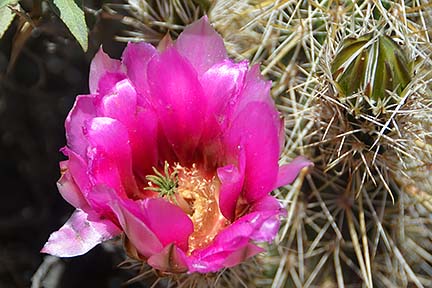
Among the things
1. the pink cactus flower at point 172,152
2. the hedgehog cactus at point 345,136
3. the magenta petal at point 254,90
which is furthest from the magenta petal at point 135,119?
the hedgehog cactus at point 345,136

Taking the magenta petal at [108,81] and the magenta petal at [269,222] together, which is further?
the magenta petal at [108,81]


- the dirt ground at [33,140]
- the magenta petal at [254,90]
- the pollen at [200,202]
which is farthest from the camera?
the dirt ground at [33,140]

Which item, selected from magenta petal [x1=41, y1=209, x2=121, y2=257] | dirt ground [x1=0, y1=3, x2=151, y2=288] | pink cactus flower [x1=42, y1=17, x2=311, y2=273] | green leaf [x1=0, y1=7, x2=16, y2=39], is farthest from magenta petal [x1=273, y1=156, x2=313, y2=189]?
dirt ground [x1=0, y1=3, x2=151, y2=288]

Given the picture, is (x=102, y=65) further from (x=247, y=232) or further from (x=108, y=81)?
(x=247, y=232)

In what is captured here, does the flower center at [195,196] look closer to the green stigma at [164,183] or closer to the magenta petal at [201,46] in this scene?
the green stigma at [164,183]

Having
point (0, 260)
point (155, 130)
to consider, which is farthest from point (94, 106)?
point (0, 260)

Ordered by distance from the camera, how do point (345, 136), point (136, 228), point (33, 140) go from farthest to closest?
point (33, 140) → point (345, 136) → point (136, 228)

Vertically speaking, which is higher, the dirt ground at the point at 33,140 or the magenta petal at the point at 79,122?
the magenta petal at the point at 79,122

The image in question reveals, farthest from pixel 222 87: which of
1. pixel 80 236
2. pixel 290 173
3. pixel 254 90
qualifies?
A: pixel 80 236
